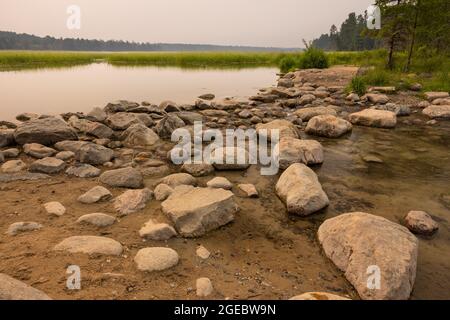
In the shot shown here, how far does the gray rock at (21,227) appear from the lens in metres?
3.47

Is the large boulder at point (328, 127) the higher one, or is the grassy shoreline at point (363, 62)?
the grassy shoreline at point (363, 62)

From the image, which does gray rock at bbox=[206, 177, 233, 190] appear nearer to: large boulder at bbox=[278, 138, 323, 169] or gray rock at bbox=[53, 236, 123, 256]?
large boulder at bbox=[278, 138, 323, 169]

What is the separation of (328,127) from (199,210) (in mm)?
5459

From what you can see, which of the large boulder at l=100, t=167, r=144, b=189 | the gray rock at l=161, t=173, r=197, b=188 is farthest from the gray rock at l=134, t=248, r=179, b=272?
the large boulder at l=100, t=167, r=144, b=189

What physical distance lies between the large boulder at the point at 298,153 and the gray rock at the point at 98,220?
3.16 metres

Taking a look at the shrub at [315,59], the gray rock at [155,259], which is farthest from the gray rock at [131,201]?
the shrub at [315,59]

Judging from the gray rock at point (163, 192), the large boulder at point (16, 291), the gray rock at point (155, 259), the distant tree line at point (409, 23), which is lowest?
the gray rock at point (155, 259)

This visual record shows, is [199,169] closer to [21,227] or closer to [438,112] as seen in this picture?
[21,227]

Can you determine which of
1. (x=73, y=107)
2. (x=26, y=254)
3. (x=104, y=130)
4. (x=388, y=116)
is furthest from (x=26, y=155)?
(x=388, y=116)

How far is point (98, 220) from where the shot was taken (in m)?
3.77

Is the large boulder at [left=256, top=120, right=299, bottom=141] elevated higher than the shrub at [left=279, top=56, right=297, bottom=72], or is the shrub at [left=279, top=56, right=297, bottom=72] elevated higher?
the shrub at [left=279, top=56, right=297, bottom=72]

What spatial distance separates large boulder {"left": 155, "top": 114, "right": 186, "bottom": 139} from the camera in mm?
7930

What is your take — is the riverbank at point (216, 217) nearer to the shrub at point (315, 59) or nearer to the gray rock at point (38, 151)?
the gray rock at point (38, 151)

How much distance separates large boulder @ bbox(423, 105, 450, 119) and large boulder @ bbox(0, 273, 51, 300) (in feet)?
36.4
